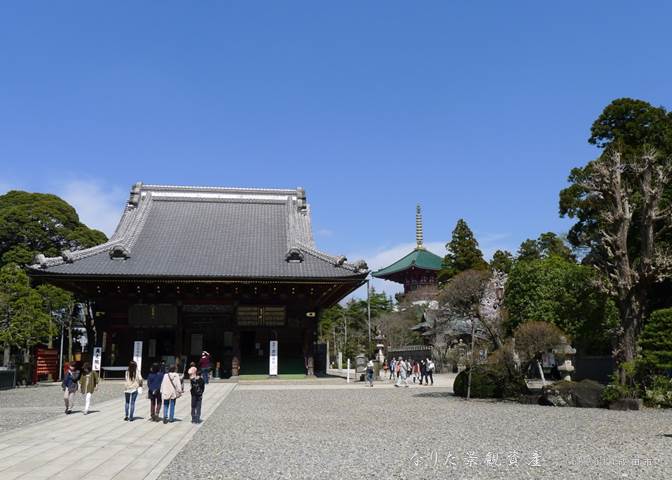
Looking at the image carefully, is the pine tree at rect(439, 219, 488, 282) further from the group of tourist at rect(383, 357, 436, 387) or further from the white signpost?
the white signpost

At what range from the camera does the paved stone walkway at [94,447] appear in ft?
29.3

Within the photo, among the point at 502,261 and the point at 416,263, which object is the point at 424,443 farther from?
the point at 416,263

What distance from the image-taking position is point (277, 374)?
34.5 meters

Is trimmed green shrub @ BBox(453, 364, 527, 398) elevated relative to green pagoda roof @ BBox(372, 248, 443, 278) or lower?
lower

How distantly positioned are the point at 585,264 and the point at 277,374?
64.2 ft

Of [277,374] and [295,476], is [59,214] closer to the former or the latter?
[277,374]

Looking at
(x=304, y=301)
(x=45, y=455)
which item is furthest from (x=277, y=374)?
(x=45, y=455)

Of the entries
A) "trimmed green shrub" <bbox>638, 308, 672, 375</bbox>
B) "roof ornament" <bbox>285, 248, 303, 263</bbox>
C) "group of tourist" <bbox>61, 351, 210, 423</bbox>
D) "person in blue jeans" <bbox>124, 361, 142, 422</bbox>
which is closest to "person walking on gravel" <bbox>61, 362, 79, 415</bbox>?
"group of tourist" <bbox>61, 351, 210, 423</bbox>

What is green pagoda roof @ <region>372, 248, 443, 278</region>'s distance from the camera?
87.3 metres

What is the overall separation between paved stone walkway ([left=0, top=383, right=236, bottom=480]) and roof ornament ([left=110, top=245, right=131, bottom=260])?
18365 millimetres

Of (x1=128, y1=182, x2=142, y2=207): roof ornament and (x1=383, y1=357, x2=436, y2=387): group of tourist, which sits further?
(x1=128, y1=182, x2=142, y2=207): roof ornament

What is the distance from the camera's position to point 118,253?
3441 cm

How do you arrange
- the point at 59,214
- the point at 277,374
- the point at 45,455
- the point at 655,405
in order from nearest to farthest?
the point at 45,455 → the point at 655,405 → the point at 277,374 → the point at 59,214

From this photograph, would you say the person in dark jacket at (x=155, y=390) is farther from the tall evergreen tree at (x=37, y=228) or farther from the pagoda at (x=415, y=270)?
the pagoda at (x=415, y=270)
